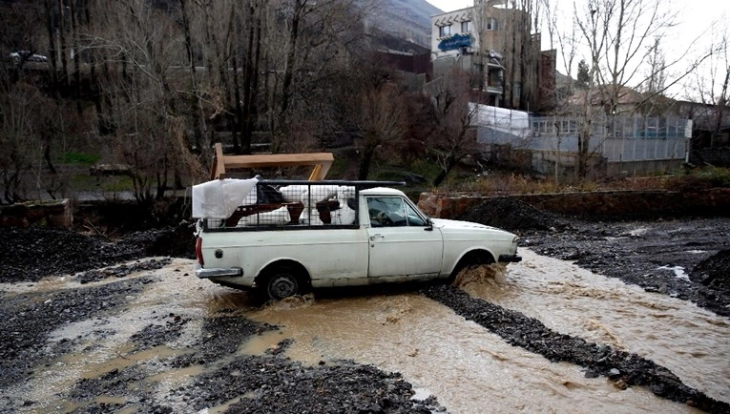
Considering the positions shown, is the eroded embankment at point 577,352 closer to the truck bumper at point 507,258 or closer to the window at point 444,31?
the truck bumper at point 507,258

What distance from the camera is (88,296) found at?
964cm

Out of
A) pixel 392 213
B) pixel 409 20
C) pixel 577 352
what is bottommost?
pixel 577 352

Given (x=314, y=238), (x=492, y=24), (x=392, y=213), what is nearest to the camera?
(x=314, y=238)

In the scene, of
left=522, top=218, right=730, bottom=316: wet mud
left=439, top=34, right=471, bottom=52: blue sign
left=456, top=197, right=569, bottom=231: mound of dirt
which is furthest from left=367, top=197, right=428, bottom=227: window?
left=439, top=34, right=471, bottom=52: blue sign

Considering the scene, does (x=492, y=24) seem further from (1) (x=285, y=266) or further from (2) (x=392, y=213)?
(1) (x=285, y=266)

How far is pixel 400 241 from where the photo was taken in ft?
28.9

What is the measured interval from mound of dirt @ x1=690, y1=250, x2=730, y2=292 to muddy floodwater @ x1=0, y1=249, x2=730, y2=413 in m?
1.19

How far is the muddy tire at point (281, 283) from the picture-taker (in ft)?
27.9

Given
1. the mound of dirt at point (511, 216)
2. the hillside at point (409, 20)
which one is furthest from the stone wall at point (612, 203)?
the hillside at point (409, 20)

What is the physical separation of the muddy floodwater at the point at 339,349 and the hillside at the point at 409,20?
41.1 m

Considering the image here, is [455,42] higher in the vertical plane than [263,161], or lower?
higher

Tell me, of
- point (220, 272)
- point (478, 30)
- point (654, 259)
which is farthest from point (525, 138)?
point (220, 272)

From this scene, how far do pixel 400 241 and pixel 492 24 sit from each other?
157 feet

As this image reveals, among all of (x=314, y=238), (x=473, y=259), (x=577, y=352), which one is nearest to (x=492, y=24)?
(x=473, y=259)
